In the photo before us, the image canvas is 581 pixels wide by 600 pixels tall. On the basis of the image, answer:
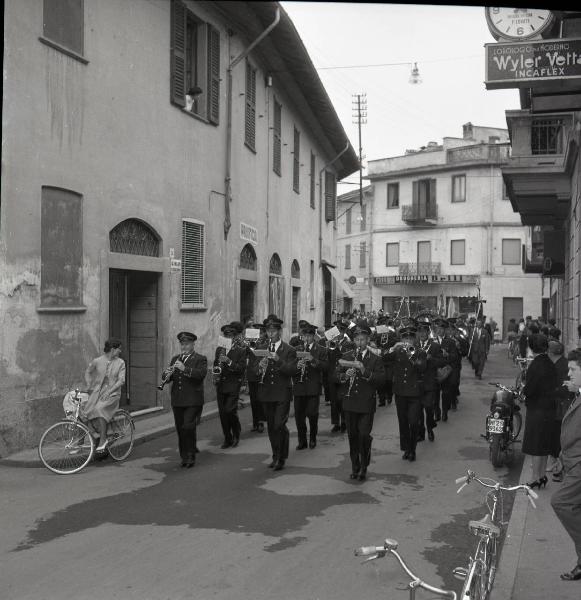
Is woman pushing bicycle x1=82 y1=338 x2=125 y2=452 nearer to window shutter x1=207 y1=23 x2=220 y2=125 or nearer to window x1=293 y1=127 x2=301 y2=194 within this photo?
window shutter x1=207 y1=23 x2=220 y2=125

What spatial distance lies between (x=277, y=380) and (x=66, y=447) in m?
2.70

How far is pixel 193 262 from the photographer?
1559 centimetres

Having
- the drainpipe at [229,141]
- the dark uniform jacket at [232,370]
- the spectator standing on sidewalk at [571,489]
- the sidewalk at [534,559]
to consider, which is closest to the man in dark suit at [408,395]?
the dark uniform jacket at [232,370]

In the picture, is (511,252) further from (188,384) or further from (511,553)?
(511,553)

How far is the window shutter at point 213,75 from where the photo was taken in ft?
52.4

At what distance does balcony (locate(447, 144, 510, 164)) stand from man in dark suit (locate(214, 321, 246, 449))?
1408 inches

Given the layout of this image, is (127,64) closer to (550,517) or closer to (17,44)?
(17,44)

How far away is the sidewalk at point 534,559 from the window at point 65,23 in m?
8.72

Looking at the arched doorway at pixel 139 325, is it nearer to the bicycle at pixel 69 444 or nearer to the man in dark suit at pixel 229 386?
the man in dark suit at pixel 229 386

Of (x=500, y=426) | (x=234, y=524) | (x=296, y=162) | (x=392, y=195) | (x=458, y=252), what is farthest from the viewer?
(x=392, y=195)

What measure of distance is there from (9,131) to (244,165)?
28.9 feet

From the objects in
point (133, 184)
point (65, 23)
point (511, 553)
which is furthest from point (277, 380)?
point (65, 23)

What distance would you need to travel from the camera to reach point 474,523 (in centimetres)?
405

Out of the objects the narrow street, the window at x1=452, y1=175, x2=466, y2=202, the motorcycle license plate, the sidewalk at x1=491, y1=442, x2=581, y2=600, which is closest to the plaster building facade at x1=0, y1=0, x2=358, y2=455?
the narrow street
